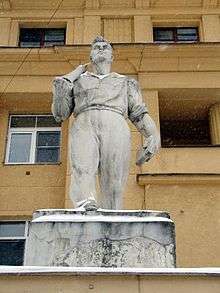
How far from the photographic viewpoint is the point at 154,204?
1262 cm

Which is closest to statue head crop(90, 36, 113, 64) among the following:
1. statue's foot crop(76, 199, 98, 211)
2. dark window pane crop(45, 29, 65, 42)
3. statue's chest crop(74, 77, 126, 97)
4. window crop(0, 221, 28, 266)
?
statue's chest crop(74, 77, 126, 97)

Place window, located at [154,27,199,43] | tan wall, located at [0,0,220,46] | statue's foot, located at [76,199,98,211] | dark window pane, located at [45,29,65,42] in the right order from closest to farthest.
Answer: statue's foot, located at [76,199,98,211]
tan wall, located at [0,0,220,46]
window, located at [154,27,199,43]
dark window pane, located at [45,29,65,42]

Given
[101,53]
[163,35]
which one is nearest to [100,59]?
[101,53]

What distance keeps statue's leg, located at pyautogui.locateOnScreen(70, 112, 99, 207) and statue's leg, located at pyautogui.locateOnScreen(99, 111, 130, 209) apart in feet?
0.35

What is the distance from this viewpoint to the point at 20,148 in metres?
14.7

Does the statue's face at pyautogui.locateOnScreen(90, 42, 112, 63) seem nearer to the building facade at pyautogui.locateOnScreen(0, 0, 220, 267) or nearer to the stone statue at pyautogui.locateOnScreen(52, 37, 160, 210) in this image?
the stone statue at pyautogui.locateOnScreen(52, 37, 160, 210)

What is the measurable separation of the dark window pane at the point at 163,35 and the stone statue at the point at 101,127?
10.6 meters

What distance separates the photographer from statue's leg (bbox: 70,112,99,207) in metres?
5.41

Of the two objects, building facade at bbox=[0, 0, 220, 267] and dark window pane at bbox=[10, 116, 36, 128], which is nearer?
building facade at bbox=[0, 0, 220, 267]

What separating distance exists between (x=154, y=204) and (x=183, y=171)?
117cm

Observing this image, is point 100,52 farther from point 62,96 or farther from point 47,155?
point 47,155

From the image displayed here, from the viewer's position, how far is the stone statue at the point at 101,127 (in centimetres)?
552

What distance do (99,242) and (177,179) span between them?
8.22m

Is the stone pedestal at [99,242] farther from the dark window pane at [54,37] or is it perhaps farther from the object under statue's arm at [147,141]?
the dark window pane at [54,37]
